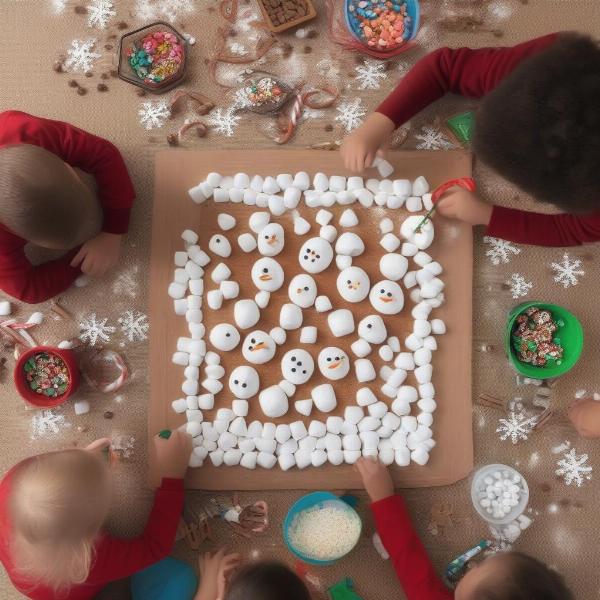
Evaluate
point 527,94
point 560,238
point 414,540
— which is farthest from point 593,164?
point 414,540

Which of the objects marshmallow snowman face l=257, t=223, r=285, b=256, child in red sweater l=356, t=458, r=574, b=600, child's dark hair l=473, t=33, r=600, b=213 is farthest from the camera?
marshmallow snowman face l=257, t=223, r=285, b=256

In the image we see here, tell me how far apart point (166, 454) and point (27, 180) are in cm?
44

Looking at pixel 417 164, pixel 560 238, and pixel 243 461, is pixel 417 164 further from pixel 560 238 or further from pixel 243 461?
pixel 243 461

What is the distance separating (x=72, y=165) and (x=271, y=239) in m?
0.32

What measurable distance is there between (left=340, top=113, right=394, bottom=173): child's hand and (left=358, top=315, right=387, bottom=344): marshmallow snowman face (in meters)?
0.23

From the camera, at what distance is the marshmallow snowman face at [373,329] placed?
3.01 feet

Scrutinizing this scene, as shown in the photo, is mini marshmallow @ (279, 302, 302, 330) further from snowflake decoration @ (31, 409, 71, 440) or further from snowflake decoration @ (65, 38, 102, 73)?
snowflake decoration @ (65, 38, 102, 73)

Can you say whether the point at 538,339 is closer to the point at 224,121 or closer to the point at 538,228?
the point at 538,228

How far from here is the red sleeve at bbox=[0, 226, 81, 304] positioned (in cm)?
86

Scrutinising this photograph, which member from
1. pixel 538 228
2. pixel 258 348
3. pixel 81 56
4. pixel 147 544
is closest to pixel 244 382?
pixel 258 348

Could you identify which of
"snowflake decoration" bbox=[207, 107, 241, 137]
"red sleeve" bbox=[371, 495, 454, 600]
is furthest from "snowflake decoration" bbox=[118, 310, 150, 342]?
"red sleeve" bbox=[371, 495, 454, 600]

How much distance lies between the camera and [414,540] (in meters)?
0.90

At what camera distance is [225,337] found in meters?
0.92

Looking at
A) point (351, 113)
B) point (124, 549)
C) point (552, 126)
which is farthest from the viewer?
point (351, 113)
